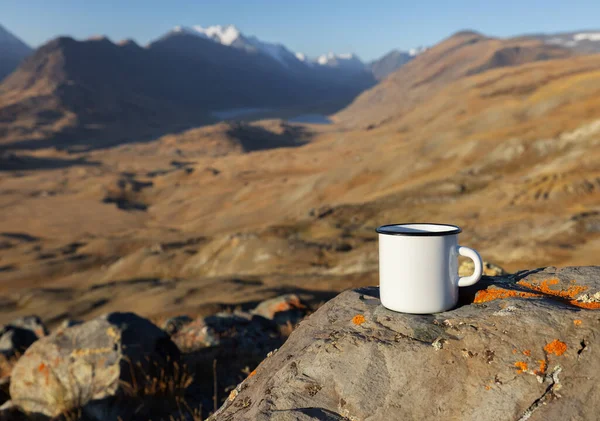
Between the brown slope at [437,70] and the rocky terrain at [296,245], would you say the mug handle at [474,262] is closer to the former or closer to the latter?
the rocky terrain at [296,245]

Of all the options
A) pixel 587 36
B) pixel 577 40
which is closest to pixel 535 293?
pixel 577 40

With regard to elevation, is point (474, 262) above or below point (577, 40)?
below

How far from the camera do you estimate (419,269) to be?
2266 millimetres

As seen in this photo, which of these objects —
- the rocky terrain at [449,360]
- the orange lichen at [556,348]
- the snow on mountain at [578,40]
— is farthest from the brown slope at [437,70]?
the orange lichen at [556,348]

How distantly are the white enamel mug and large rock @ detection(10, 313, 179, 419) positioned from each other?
A: 3.38 metres

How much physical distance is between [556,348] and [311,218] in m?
16.5

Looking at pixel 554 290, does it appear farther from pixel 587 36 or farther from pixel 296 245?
pixel 587 36

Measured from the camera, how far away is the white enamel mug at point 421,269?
2.26 metres

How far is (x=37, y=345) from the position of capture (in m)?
5.36

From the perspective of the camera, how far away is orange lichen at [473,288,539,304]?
2.47m

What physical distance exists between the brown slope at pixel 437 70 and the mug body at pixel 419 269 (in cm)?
8633

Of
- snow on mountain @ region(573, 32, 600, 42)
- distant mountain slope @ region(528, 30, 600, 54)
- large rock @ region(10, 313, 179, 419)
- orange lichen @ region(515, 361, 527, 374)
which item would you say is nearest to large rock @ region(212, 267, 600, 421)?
orange lichen @ region(515, 361, 527, 374)

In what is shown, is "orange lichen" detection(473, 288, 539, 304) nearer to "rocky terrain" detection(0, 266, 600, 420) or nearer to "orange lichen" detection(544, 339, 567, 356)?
"rocky terrain" detection(0, 266, 600, 420)

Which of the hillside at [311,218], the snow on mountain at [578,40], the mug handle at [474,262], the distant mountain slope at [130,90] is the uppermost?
the snow on mountain at [578,40]
